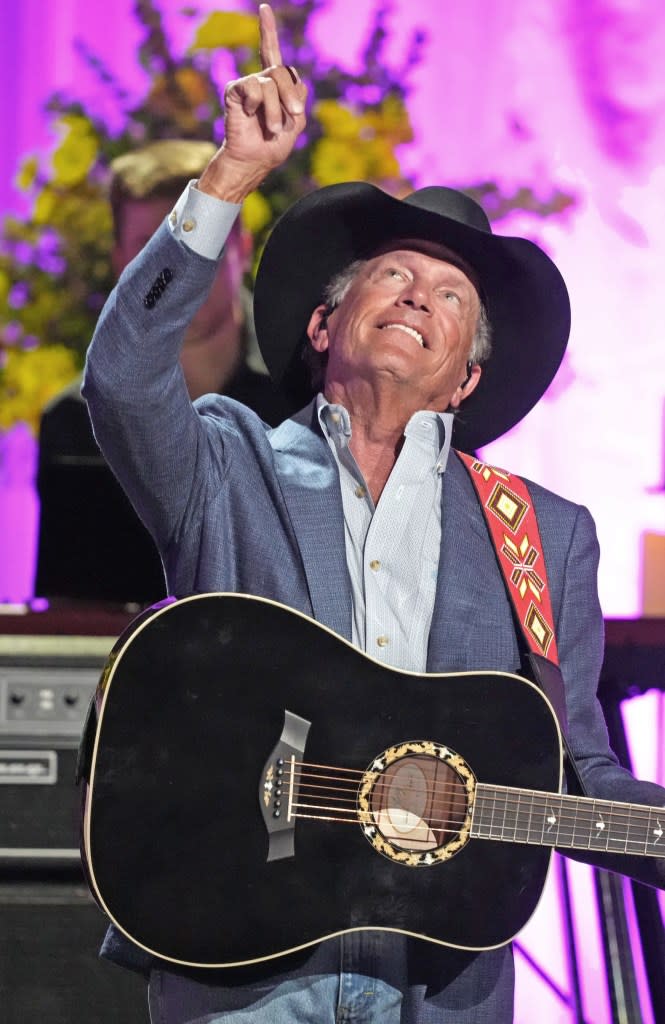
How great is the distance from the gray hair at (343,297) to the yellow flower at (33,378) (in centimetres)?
130

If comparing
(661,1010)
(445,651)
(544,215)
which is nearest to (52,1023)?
(661,1010)

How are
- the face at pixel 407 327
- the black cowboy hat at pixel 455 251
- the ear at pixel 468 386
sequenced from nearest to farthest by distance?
the face at pixel 407 327, the black cowboy hat at pixel 455 251, the ear at pixel 468 386

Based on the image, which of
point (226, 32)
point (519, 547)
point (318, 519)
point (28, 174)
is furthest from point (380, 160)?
point (318, 519)

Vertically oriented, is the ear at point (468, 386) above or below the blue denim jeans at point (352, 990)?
above

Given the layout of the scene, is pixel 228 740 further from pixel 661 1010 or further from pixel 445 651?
pixel 661 1010

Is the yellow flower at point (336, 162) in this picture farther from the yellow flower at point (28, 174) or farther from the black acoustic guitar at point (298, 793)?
the black acoustic guitar at point (298, 793)

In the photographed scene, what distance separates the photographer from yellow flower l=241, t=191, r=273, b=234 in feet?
10.3

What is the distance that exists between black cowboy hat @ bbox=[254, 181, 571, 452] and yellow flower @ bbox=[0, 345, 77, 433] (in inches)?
48.0

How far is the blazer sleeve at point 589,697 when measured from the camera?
173 cm

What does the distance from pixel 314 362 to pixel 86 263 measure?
132cm

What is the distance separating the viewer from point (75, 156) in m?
3.26

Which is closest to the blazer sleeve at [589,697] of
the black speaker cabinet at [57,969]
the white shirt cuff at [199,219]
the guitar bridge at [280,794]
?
the guitar bridge at [280,794]

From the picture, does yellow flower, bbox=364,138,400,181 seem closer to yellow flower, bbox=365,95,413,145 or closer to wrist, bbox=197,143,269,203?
yellow flower, bbox=365,95,413,145

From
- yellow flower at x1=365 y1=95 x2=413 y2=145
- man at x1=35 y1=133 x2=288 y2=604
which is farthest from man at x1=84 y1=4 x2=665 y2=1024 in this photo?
yellow flower at x1=365 y1=95 x2=413 y2=145
